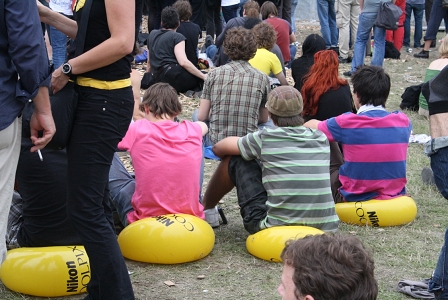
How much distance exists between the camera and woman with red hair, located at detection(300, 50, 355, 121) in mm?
5895

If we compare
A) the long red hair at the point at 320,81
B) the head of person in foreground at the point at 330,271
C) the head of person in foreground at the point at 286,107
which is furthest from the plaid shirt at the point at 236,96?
the head of person in foreground at the point at 330,271

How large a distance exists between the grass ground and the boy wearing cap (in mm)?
317

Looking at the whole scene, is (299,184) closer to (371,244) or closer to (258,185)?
(258,185)

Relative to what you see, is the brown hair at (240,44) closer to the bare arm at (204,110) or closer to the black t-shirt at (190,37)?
the bare arm at (204,110)

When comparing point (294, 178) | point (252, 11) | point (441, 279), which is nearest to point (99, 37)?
point (294, 178)

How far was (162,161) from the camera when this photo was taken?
443 centimetres

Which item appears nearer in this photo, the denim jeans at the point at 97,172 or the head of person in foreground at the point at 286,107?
the denim jeans at the point at 97,172

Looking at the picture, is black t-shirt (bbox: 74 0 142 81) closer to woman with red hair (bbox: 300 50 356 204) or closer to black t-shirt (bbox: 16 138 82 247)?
black t-shirt (bbox: 16 138 82 247)

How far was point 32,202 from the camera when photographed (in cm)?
370

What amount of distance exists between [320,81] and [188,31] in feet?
13.3

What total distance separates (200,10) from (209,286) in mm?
9498

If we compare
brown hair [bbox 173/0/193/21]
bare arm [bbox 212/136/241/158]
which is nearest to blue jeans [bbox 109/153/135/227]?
bare arm [bbox 212/136/241/158]

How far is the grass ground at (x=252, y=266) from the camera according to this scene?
152 inches

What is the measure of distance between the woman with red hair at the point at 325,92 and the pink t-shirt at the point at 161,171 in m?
1.73
